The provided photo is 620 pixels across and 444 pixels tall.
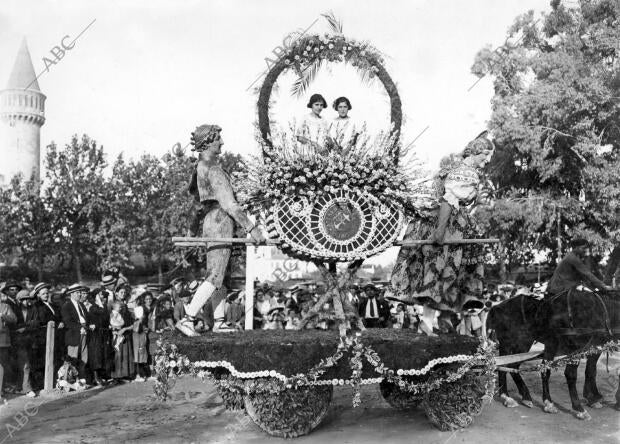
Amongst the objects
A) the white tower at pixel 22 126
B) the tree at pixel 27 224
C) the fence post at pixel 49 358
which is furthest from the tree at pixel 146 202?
the fence post at pixel 49 358

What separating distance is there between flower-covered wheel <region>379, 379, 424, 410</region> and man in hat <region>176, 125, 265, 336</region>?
7.74ft

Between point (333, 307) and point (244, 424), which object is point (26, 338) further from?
point (333, 307)

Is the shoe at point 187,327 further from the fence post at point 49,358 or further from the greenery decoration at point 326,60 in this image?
the fence post at point 49,358

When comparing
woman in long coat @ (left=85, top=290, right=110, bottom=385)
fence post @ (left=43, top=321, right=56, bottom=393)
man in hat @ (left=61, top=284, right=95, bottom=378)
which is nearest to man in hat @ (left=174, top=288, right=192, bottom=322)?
woman in long coat @ (left=85, top=290, right=110, bottom=385)

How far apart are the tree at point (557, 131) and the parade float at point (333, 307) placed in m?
14.4

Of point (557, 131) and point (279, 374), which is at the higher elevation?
point (557, 131)

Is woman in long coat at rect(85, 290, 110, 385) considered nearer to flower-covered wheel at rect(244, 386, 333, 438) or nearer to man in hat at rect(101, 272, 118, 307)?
man in hat at rect(101, 272, 118, 307)

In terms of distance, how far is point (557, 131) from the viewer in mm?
19797

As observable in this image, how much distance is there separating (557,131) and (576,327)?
1283cm

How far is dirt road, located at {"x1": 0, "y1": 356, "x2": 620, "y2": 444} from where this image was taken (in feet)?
20.9

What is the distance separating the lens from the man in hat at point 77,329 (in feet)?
36.4

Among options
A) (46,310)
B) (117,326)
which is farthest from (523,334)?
(46,310)

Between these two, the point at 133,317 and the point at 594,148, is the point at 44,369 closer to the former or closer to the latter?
the point at 133,317

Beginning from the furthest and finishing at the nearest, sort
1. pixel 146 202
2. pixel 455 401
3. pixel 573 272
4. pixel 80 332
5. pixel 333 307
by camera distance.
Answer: pixel 146 202 < pixel 80 332 < pixel 573 272 < pixel 333 307 < pixel 455 401
